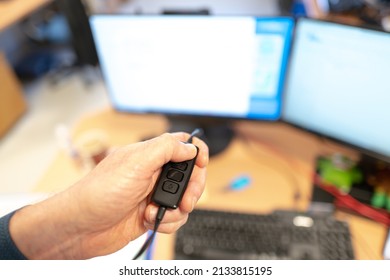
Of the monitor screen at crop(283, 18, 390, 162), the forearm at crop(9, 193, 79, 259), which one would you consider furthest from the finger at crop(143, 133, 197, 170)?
the monitor screen at crop(283, 18, 390, 162)

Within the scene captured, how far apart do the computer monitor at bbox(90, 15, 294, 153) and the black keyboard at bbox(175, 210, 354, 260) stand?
0.97 ft

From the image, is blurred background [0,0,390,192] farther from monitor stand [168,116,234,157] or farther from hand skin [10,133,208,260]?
hand skin [10,133,208,260]

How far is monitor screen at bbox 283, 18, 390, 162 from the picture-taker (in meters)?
0.67

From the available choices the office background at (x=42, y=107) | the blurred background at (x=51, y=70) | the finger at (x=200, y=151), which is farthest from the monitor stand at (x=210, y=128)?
the office background at (x=42, y=107)

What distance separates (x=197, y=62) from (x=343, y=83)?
0.39 metres

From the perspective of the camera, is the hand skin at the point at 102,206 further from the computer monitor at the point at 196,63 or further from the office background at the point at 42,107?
the office background at the point at 42,107

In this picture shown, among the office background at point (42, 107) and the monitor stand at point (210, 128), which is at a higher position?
the monitor stand at point (210, 128)

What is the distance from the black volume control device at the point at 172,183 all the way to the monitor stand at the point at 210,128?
1.38 feet

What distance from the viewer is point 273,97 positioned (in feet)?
2.86

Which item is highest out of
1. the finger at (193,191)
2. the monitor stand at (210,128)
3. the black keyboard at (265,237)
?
the finger at (193,191)

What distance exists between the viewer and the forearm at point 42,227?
0.55 meters

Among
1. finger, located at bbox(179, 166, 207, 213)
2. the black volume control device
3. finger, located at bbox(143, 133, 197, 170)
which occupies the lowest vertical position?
finger, located at bbox(179, 166, 207, 213)

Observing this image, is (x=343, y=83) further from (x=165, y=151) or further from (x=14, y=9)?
(x=14, y=9)
